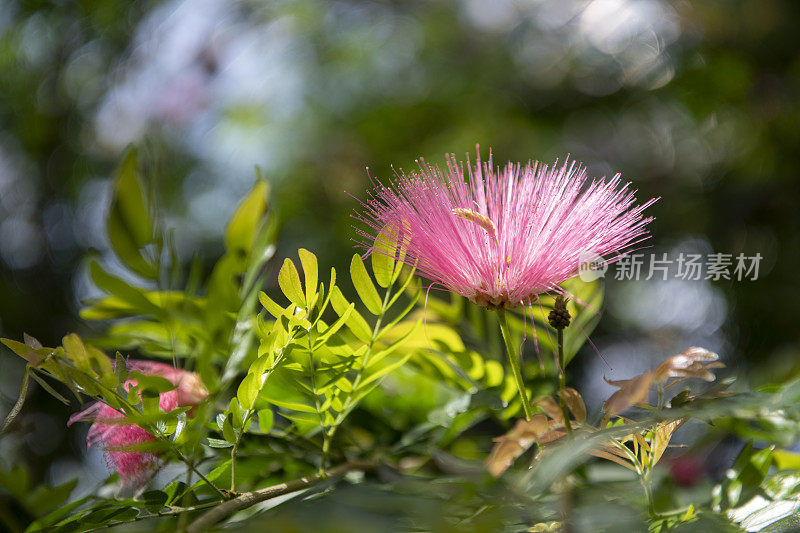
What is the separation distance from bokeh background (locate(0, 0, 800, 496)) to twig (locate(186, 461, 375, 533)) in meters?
0.53

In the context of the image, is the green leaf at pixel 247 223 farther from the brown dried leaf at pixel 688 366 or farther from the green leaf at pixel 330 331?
the brown dried leaf at pixel 688 366

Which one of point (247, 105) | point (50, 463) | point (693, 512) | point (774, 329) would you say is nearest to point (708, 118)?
point (774, 329)

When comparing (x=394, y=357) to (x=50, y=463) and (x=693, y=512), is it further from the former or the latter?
(x=50, y=463)

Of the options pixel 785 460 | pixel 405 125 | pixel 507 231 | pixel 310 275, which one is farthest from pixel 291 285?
pixel 405 125

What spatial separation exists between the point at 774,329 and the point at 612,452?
760 millimetres

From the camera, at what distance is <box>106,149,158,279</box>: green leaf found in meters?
0.24

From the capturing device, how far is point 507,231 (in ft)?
0.98

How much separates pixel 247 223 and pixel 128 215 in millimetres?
47

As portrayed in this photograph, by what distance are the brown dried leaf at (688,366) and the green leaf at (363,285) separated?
130 mm

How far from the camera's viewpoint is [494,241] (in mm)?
296


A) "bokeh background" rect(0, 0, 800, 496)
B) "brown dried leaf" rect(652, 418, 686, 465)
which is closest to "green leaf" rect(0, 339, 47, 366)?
"brown dried leaf" rect(652, 418, 686, 465)

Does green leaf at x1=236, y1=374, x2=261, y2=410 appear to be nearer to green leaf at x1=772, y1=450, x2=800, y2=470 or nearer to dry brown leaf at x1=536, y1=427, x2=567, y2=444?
dry brown leaf at x1=536, y1=427, x2=567, y2=444

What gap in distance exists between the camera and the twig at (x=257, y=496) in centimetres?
21

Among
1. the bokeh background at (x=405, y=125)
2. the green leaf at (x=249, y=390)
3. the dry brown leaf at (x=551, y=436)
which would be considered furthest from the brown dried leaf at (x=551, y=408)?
the bokeh background at (x=405, y=125)
